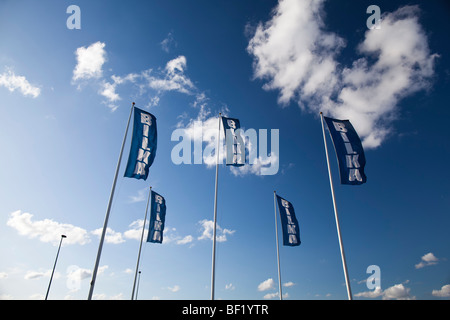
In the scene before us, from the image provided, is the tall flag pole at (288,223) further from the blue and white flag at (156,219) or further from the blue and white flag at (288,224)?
the blue and white flag at (156,219)

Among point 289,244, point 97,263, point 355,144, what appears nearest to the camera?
point 97,263

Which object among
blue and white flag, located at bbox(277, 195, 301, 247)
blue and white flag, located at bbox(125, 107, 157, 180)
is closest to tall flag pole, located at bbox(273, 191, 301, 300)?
blue and white flag, located at bbox(277, 195, 301, 247)

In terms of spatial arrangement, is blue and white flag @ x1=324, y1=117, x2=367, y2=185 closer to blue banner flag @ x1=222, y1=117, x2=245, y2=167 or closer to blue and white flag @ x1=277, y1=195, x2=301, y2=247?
blue banner flag @ x1=222, y1=117, x2=245, y2=167

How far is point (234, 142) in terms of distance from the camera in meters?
15.4

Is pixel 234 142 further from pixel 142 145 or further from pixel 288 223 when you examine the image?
pixel 288 223

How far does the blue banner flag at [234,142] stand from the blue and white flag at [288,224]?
371 inches

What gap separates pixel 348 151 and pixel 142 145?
1322 centimetres

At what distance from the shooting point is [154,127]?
1452 cm

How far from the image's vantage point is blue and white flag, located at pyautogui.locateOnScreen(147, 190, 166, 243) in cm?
1984

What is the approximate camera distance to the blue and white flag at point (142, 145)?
12.6 m
